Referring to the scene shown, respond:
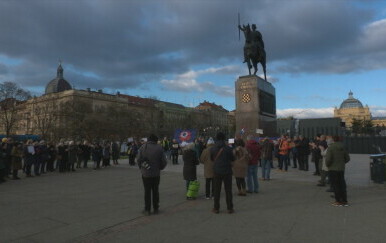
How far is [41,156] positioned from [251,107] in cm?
1228

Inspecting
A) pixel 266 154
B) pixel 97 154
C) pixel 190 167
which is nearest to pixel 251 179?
pixel 190 167

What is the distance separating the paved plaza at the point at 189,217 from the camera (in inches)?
224

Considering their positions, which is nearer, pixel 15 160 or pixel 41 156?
pixel 15 160

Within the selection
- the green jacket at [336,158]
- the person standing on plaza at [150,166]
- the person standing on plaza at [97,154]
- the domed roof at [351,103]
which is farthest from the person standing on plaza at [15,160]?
the domed roof at [351,103]

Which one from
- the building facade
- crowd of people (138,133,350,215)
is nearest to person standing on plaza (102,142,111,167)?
crowd of people (138,133,350,215)

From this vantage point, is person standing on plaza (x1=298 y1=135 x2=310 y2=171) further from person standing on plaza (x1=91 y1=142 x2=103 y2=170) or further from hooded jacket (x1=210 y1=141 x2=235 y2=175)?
person standing on plaza (x1=91 y1=142 x2=103 y2=170)

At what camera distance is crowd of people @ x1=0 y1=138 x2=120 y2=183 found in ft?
48.8

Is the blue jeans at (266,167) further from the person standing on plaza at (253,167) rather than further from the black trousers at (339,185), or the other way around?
the black trousers at (339,185)

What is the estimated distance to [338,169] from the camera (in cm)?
827

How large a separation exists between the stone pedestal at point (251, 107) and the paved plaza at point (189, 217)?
929 centimetres

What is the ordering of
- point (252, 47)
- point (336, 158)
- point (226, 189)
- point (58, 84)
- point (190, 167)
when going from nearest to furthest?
1. point (226, 189)
2. point (336, 158)
3. point (190, 167)
4. point (252, 47)
5. point (58, 84)

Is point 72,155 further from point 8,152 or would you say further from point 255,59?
point 255,59

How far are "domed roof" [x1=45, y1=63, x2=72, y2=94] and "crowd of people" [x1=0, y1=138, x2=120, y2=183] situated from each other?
326 feet

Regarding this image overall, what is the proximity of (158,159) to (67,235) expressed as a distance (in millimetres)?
2486
